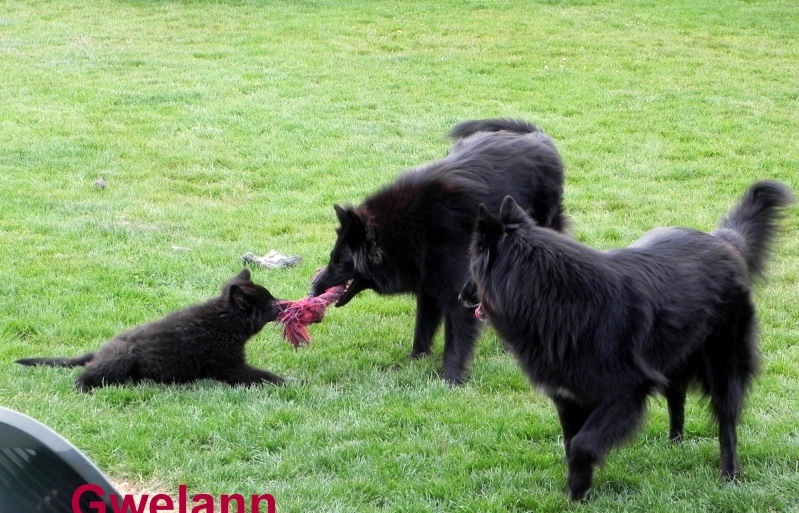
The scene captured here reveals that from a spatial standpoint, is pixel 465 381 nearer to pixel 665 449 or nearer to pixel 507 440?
pixel 507 440

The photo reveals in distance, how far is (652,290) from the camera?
14.9 ft

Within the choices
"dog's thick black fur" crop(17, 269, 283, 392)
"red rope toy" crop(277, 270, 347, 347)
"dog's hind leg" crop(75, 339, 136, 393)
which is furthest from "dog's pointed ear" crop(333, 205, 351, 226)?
"dog's hind leg" crop(75, 339, 136, 393)

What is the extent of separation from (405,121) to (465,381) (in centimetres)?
782

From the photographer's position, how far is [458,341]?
21.3ft

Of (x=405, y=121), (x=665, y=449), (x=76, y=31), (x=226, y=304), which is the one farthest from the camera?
(x=76, y=31)

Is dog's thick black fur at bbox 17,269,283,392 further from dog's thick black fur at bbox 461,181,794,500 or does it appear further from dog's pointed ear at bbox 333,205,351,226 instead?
dog's thick black fur at bbox 461,181,794,500

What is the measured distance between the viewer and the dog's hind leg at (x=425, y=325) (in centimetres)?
685

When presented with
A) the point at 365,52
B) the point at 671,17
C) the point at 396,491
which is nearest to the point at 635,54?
the point at 671,17

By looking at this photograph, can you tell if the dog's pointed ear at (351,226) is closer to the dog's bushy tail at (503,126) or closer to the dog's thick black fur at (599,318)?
the dog's thick black fur at (599,318)

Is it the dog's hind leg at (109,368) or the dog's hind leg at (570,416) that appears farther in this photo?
the dog's hind leg at (109,368)

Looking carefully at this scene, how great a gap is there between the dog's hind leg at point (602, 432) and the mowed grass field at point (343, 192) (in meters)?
0.19

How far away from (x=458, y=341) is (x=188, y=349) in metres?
1.92

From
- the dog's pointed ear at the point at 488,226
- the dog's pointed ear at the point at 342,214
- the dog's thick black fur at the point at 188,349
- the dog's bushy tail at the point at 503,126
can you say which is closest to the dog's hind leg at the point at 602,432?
the dog's pointed ear at the point at 488,226

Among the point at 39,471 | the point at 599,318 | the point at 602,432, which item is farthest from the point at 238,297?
the point at 39,471
